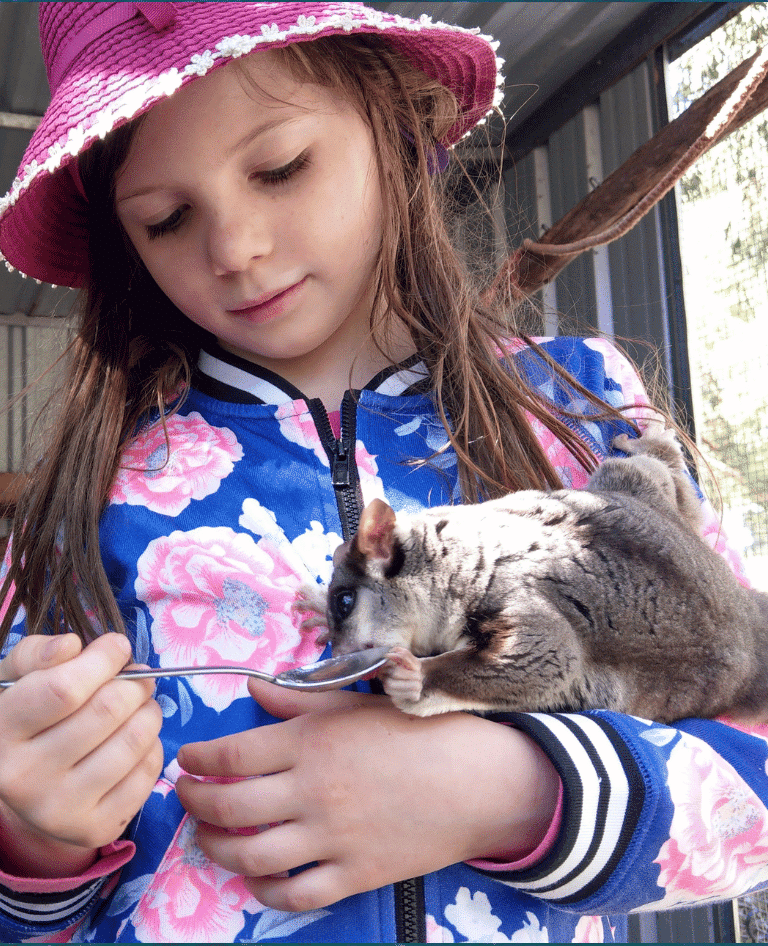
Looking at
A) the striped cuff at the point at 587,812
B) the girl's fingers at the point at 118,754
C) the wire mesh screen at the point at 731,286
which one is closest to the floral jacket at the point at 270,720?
the striped cuff at the point at 587,812

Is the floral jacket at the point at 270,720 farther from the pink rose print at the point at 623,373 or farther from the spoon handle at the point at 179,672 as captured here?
the spoon handle at the point at 179,672

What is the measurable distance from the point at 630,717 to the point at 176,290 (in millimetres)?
1143

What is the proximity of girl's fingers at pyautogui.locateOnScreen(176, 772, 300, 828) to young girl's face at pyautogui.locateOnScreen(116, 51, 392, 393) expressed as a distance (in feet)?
2.78

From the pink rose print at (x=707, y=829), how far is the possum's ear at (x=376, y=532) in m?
0.56

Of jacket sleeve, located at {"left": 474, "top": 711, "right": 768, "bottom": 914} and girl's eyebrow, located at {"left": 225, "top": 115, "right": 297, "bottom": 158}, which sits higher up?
girl's eyebrow, located at {"left": 225, "top": 115, "right": 297, "bottom": 158}

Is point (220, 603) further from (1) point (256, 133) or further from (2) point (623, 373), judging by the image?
(2) point (623, 373)

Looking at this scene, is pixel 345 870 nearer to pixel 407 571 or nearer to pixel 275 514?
pixel 407 571

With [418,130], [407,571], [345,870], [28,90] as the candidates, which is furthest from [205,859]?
[28,90]

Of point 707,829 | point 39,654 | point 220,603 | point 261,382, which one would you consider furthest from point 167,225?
point 707,829

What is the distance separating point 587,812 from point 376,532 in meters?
0.55

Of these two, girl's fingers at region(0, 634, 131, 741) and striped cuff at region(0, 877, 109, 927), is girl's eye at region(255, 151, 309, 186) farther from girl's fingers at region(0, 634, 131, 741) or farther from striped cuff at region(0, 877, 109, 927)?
striped cuff at region(0, 877, 109, 927)

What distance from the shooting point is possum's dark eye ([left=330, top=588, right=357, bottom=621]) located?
155cm

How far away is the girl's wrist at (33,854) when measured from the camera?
1.34 meters

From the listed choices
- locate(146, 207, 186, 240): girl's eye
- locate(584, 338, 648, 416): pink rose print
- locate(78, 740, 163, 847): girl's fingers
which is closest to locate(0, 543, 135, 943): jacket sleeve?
locate(78, 740, 163, 847): girl's fingers
